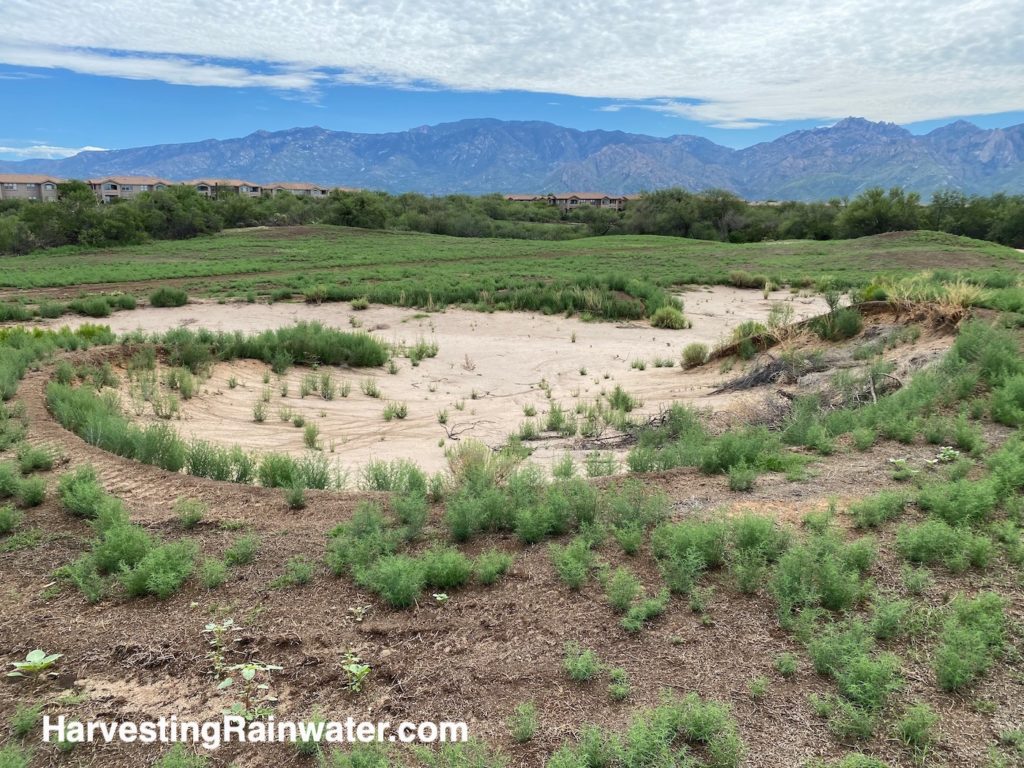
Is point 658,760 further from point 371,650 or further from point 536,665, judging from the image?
point 371,650

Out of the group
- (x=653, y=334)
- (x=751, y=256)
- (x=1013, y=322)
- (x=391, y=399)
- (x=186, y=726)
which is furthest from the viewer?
(x=751, y=256)

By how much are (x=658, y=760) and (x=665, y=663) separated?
808mm

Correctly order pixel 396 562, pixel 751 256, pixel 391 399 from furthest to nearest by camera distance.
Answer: pixel 751 256, pixel 391 399, pixel 396 562

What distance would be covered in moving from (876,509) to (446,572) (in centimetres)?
341

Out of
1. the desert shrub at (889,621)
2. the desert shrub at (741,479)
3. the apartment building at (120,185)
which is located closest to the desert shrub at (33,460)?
the desert shrub at (741,479)

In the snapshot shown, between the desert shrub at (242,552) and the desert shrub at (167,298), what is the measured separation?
22.2m

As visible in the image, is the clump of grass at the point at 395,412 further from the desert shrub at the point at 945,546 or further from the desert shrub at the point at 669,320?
the desert shrub at the point at 669,320

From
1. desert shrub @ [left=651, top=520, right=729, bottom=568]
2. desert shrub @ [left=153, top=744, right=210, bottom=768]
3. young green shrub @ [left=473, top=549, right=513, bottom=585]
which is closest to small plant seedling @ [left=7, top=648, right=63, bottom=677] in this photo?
desert shrub @ [left=153, top=744, right=210, bottom=768]

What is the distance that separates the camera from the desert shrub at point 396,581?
4.42 m

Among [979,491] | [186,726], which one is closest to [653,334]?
[979,491]

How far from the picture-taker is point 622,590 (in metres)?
4.32

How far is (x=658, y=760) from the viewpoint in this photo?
3.02 meters

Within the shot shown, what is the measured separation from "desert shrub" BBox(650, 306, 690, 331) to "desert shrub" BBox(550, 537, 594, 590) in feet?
57.5

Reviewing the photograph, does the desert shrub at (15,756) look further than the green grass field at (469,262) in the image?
No
